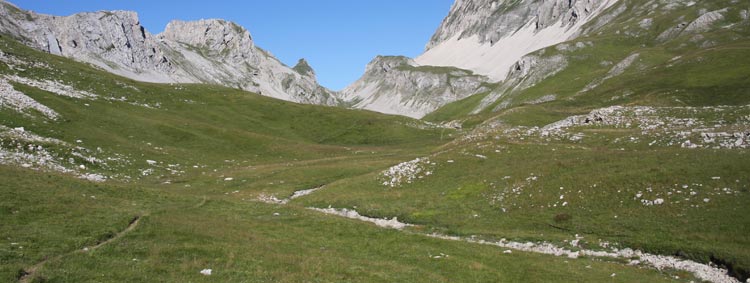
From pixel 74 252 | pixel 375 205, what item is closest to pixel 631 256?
pixel 375 205

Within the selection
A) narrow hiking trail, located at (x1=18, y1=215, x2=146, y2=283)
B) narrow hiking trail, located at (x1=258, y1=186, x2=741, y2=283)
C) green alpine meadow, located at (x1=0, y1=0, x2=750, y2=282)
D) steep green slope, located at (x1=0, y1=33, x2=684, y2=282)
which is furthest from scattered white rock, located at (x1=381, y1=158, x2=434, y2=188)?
narrow hiking trail, located at (x1=18, y1=215, x2=146, y2=283)

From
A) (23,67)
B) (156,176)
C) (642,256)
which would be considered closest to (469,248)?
(642,256)

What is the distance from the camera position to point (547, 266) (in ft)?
88.6

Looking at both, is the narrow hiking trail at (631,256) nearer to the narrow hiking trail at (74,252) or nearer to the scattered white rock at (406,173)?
the scattered white rock at (406,173)

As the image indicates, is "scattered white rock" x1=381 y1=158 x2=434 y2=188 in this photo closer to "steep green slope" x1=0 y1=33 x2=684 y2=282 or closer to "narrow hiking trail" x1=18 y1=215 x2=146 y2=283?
"steep green slope" x1=0 y1=33 x2=684 y2=282

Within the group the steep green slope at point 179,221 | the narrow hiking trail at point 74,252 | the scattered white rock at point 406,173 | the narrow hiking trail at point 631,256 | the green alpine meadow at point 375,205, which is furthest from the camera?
the scattered white rock at point 406,173

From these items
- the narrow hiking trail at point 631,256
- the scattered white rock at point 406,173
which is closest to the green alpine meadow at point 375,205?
the narrow hiking trail at point 631,256

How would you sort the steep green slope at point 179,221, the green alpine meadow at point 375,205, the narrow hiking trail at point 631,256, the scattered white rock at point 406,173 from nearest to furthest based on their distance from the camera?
the steep green slope at point 179,221 → the green alpine meadow at point 375,205 → the narrow hiking trail at point 631,256 → the scattered white rock at point 406,173

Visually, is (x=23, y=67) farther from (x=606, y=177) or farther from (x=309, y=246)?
(x=606, y=177)

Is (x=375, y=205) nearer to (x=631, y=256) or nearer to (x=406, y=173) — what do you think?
(x=406, y=173)

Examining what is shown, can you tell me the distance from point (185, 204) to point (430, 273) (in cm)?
2360

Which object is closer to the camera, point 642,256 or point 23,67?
point 642,256

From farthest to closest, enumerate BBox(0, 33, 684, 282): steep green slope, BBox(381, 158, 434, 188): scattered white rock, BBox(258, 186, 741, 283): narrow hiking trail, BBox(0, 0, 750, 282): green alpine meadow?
1. BBox(381, 158, 434, 188): scattered white rock
2. BBox(258, 186, 741, 283): narrow hiking trail
3. BBox(0, 0, 750, 282): green alpine meadow
4. BBox(0, 33, 684, 282): steep green slope

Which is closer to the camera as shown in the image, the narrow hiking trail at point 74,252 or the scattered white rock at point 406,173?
the narrow hiking trail at point 74,252
